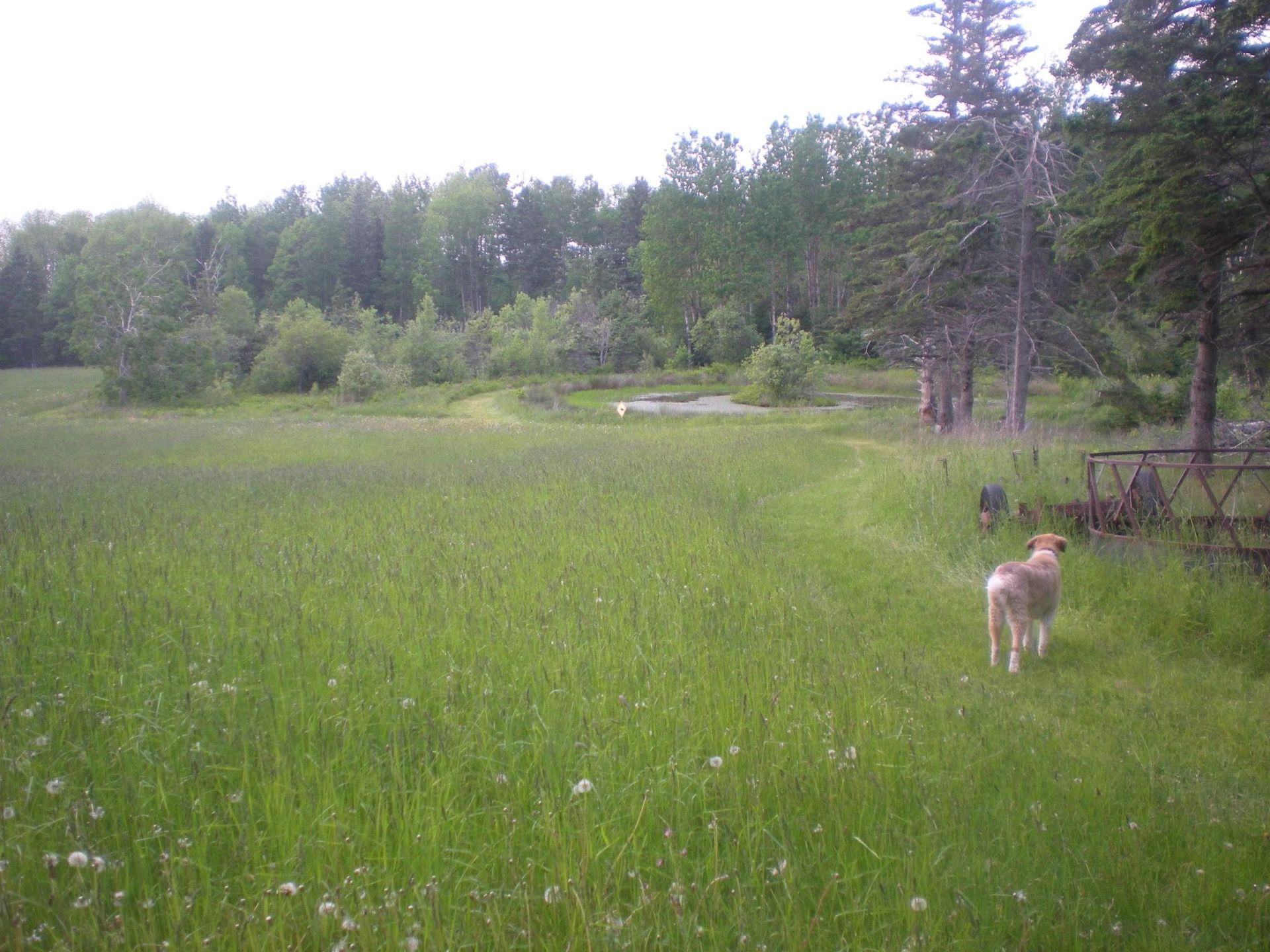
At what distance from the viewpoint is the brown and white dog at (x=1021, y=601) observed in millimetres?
5895

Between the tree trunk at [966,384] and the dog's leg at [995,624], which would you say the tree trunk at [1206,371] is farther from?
the tree trunk at [966,384]

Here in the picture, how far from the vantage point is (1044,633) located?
6301 millimetres

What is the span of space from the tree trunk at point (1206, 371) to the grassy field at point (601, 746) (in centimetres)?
472

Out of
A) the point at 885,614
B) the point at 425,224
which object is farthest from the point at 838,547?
the point at 425,224

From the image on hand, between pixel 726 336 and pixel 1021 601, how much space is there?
58525 millimetres

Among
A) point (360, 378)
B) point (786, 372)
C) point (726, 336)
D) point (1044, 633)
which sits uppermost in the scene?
point (726, 336)

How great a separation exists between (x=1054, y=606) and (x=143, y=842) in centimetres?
595

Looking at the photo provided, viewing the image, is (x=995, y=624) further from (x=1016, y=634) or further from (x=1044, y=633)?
(x=1044, y=633)

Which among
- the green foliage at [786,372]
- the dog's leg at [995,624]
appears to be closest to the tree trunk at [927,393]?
the green foliage at [786,372]

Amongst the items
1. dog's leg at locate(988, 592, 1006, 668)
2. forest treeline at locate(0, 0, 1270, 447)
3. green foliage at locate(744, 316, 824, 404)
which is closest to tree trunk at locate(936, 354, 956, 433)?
forest treeline at locate(0, 0, 1270, 447)

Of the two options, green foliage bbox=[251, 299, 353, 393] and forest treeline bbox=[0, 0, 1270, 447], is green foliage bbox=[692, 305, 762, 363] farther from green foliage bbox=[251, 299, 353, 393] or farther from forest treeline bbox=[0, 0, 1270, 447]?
green foliage bbox=[251, 299, 353, 393]

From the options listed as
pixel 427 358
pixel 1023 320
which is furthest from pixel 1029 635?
pixel 427 358

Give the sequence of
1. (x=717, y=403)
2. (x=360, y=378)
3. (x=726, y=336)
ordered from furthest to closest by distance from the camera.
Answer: (x=726, y=336) < (x=360, y=378) < (x=717, y=403)

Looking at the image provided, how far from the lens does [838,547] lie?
1021cm
